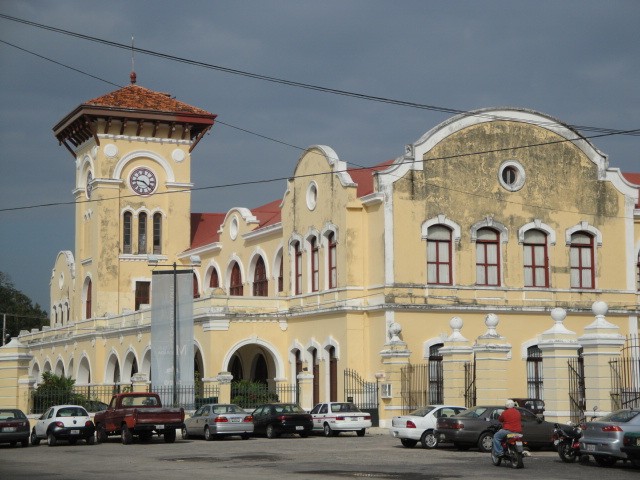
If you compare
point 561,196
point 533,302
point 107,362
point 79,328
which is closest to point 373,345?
point 533,302

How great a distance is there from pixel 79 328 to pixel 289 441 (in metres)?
29.4

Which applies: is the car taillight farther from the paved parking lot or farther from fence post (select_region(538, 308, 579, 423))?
fence post (select_region(538, 308, 579, 423))

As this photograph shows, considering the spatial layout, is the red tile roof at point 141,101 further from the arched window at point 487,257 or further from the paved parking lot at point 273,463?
the paved parking lot at point 273,463

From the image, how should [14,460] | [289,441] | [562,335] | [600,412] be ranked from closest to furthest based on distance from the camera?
[14,460], [600,412], [562,335], [289,441]

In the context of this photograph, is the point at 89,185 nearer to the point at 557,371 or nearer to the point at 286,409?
the point at 286,409

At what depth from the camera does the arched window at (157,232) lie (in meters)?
62.1

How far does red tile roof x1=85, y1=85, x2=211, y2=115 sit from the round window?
2183cm

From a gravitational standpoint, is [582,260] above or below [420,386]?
above

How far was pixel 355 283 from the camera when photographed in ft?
146

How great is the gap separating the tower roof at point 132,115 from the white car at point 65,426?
91.2ft

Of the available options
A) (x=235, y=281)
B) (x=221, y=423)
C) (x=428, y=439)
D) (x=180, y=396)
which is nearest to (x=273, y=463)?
(x=428, y=439)

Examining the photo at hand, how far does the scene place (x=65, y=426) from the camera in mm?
33188

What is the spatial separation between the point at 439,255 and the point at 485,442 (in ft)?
54.7

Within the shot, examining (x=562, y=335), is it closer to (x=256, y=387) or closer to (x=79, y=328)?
(x=256, y=387)
